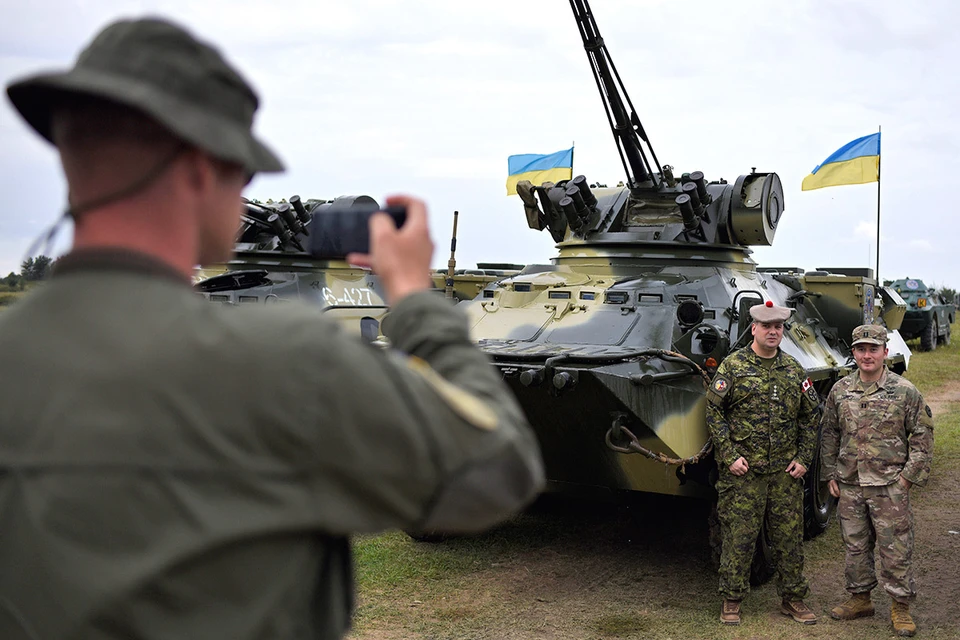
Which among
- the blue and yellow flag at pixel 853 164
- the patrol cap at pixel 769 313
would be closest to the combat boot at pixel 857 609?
the patrol cap at pixel 769 313

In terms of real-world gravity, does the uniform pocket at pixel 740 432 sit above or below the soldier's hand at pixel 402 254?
below

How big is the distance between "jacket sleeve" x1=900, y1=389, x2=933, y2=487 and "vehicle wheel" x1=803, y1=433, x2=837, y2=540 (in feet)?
5.75

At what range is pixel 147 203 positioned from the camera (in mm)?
1363

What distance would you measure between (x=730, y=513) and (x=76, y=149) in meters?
5.72

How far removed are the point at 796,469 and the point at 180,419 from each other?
5797 millimetres

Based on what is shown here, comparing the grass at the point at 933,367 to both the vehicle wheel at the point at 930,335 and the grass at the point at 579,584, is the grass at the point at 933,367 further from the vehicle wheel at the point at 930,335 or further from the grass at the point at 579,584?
the grass at the point at 579,584

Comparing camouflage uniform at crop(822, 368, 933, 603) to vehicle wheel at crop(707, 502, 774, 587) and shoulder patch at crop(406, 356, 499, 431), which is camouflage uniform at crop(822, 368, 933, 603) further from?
shoulder patch at crop(406, 356, 499, 431)

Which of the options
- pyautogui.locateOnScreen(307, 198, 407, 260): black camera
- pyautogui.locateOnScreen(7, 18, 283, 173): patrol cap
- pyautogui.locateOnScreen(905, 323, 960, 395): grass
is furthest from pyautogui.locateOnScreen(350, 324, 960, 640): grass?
pyautogui.locateOnScreen(905, 323, 960, 395): grass

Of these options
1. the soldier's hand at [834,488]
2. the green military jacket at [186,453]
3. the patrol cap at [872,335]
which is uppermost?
the green military jacket at [186,453]

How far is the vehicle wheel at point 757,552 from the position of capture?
271 inches

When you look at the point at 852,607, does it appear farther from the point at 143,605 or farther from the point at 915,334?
the point at 915,334

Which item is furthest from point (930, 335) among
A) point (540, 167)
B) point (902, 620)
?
point (902, 620)

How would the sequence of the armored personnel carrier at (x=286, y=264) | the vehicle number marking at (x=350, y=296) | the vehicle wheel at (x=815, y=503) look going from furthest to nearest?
the vehicle number marking at (x=350, y=296) < the armored personnel carrier at (x=286, y=264) < the vehicle wheel at (x=815, y=503)

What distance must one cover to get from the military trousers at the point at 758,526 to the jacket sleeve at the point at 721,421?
0.14m
